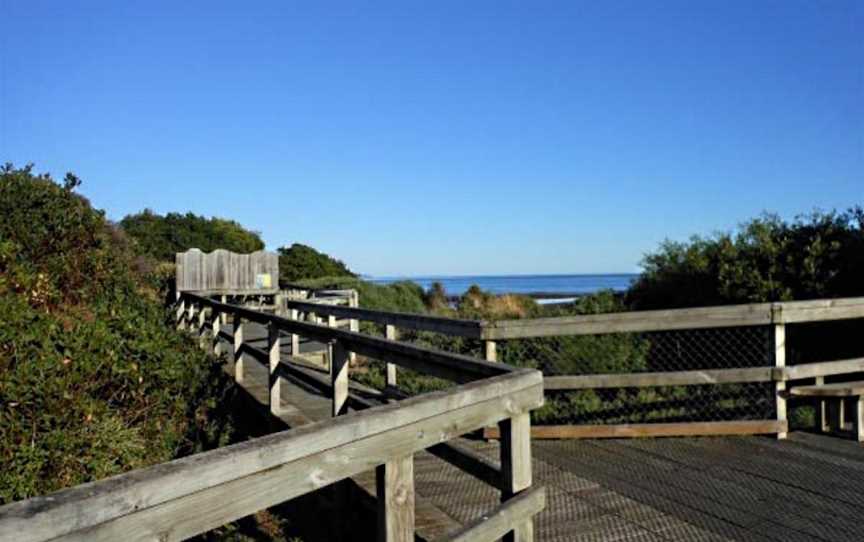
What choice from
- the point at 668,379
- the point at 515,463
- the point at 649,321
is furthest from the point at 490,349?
the point at 515,463

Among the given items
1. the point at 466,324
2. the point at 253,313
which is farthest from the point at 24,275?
the point at 466,324

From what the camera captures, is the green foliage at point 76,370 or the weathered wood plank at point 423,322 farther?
the weathered wood plank at point 423,322

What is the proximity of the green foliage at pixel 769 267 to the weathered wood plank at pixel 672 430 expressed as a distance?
14.7ft

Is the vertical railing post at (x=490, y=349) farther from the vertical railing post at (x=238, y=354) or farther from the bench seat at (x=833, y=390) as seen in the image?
the vertical railing post at (x=238, y=354)

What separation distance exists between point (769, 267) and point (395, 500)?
9.76m

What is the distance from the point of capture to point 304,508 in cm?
535

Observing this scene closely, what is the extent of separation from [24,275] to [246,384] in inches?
139

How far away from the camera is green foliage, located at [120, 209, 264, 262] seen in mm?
52884

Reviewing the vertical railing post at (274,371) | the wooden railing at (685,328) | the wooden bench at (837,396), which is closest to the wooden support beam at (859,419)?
the wooden bench at (837,396)

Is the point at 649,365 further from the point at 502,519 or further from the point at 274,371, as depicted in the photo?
the point at 502,519

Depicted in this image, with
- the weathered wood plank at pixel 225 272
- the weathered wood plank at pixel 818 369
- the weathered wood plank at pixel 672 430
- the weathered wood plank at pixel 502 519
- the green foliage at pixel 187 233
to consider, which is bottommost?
the weathered wood plank at pixel 672 430

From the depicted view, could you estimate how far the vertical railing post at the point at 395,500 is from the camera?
2166mm

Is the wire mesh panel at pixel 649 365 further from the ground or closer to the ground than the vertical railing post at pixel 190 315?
closer to the ground

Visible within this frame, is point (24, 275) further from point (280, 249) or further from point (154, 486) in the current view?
point (280, 249)
